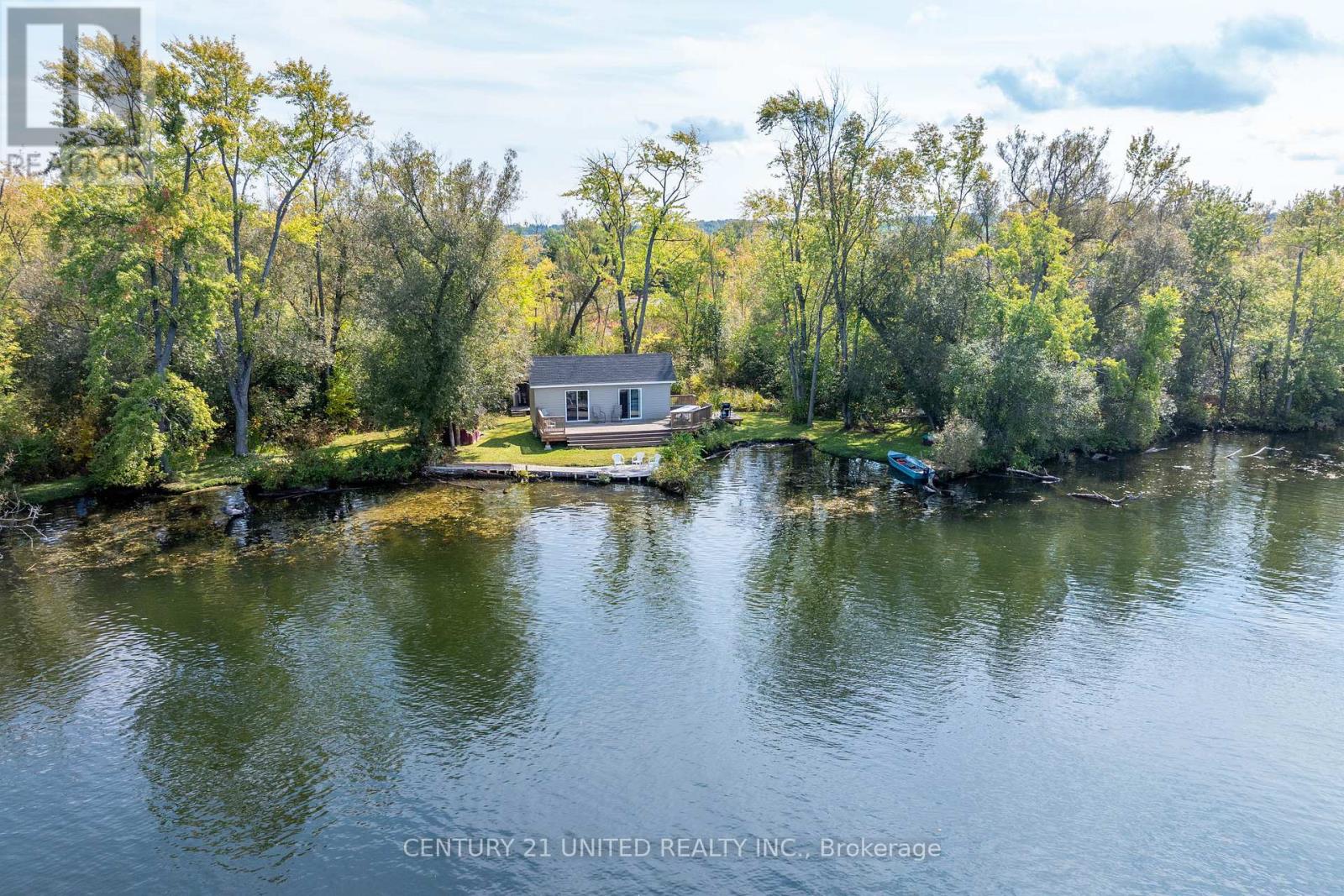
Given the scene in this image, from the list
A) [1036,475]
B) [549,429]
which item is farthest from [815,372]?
[549,429]

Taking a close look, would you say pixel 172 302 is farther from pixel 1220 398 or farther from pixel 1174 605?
pixel 1220 398

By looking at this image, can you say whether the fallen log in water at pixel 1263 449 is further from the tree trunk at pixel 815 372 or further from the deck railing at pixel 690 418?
the deck railing at pixel 690 418

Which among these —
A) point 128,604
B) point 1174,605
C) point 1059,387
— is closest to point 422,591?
point 128,604

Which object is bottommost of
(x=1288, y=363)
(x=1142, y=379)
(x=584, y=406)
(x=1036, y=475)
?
(x=1036, y=475)

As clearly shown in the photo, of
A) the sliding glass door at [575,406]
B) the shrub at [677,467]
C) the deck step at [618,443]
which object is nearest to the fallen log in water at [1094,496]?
the shrub at [677,467]

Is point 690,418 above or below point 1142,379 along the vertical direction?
below

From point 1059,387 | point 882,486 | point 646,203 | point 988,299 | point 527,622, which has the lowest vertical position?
point 527,622

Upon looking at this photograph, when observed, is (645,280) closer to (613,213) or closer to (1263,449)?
(613,213)

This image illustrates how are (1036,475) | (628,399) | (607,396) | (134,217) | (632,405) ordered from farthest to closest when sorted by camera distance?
(632,405) → (628,399) → (607,396) → (1036,475) → (134,217)
